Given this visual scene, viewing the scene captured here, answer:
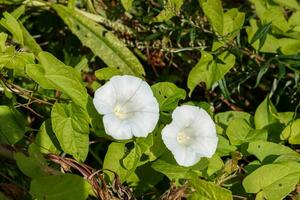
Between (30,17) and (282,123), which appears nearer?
(282,123)

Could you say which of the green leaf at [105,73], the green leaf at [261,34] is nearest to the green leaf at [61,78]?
the green leaf at [105,73]

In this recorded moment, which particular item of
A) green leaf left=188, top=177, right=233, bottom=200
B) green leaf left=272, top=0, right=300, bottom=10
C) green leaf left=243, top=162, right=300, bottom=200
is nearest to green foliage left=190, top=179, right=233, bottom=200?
green leaf left=188, top=177, right=233, bottom=200

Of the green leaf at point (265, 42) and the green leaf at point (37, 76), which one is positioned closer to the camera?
the green leaf at point (37, 76)

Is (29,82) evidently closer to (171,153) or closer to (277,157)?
(171,153)

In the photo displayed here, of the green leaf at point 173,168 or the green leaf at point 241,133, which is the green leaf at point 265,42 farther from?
the green leaf at point 173,168

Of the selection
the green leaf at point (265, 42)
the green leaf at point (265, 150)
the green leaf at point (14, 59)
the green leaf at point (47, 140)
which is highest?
the green leaf at point (14, 59)

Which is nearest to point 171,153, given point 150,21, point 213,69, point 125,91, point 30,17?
point 125,91

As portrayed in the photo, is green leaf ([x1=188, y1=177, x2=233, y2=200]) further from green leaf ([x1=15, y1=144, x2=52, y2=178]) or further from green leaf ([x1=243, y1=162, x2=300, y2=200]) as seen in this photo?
green leaf ([x1=15, y1=144, x2=52, y2=178])

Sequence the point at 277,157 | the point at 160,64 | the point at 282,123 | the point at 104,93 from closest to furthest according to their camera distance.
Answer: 1. the point at 104,93
2. the point at 277,157
3. the point at 282,123
4. the point at 160,64
